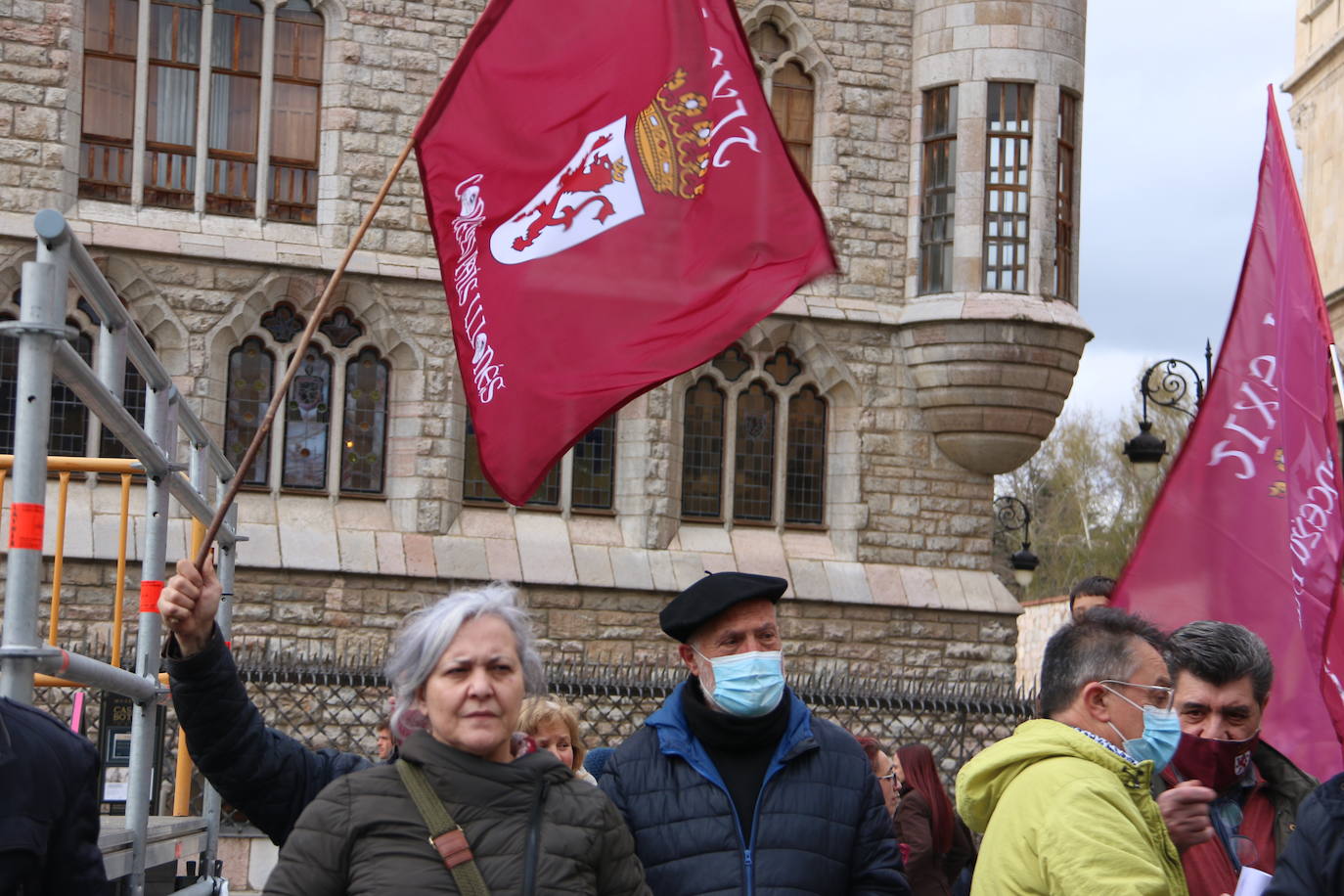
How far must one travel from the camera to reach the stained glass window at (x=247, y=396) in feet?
51.0

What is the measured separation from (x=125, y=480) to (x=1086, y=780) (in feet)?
9.58

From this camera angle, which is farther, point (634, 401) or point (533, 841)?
point (634, 401)

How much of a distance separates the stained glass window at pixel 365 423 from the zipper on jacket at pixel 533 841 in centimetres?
1295

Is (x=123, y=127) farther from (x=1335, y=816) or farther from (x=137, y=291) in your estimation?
(x=1335, y=816)

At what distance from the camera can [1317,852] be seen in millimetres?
3045

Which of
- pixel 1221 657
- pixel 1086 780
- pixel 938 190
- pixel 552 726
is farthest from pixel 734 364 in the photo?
pixel 1086 780

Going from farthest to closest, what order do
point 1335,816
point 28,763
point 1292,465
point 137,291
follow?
point 137,291 < point 1292,465 < point 1335,816 < point 28,763

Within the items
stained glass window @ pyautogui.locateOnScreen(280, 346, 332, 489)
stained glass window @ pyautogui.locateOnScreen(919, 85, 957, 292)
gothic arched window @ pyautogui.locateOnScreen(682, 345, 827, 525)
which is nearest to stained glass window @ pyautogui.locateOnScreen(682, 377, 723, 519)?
gothic arched window @ pyautogui.locateOnScreen(682, 345, 827, 525)

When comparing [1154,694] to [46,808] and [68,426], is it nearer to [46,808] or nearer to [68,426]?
[46,808]

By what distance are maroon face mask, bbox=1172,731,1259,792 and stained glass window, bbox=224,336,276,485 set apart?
39.6 ft

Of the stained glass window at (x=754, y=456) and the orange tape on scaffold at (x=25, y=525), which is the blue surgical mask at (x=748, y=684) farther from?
the stained glass window at (x=754, y=456)

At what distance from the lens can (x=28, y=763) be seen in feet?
9.39

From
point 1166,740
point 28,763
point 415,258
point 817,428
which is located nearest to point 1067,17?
point 817,428

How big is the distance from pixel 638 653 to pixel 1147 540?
9995mm
